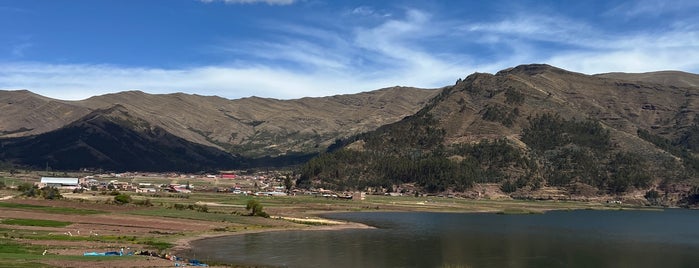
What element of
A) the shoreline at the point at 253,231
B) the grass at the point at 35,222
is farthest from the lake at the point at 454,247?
the grass at the point at 35,222

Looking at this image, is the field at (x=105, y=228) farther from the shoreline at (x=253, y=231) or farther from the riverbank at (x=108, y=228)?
the shoreline at (x=253, y=231)

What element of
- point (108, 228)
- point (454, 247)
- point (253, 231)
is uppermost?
point (108, 228)

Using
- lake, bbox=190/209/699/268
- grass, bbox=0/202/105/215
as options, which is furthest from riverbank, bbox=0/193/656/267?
lake, bbox=190/209/699/268

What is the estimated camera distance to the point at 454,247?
109250 mm

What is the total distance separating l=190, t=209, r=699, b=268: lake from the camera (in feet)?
290

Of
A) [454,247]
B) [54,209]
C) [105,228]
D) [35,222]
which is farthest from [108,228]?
[454,247]

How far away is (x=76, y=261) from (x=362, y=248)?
47.7 meters

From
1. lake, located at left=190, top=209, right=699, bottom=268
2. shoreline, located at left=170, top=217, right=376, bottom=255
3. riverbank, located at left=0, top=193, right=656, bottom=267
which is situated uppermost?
riverbank, located at left=0, top=193, right=656, bottom=267

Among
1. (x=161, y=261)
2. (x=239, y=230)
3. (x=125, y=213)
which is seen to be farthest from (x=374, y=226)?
(x=161, y=261)

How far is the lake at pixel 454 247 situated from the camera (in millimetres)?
88500

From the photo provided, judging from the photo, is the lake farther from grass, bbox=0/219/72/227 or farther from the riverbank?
grass, bbox=0/219/72/227

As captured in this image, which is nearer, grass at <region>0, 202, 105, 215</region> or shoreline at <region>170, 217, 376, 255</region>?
shoreline at <region>170, 217, 376, 255</region>

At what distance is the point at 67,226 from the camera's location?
358 feet

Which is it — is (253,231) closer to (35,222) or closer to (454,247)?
(35,222)
